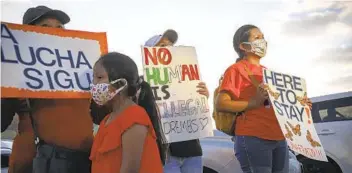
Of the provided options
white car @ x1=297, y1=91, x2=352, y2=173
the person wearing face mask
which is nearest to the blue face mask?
the person wearing face mask

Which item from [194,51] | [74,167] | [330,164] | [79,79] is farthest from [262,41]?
[330,164]

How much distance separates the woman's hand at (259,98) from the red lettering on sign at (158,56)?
0.90 metres

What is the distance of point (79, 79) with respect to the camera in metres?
3.02

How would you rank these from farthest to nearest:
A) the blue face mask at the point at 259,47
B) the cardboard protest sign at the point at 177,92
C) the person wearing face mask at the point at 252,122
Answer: the cardboard protest sign at the point at 177,92 < the blue face mask at the point at 259,47 < the person wearing face mask at the point at 252,122

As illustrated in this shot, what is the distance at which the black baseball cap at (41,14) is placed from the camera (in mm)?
2990

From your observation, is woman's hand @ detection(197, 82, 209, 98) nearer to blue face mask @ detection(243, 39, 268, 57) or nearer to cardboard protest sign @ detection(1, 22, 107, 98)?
blue face mask @ detection(243, 39, 268, 57)

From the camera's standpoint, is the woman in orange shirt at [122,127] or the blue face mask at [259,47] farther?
the blue face mask at [259,47]

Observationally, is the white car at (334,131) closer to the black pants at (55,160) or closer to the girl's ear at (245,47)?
the girl's ear at (245,47)

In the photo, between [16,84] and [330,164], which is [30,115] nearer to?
[16,84]

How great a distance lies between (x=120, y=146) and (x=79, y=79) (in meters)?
0.75

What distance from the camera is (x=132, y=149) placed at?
237 centimetres

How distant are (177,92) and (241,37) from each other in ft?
2.29

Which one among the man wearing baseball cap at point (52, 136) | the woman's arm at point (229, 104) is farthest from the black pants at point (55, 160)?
the woman's arm at point (229, 104)

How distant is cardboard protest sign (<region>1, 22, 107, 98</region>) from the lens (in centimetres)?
283
